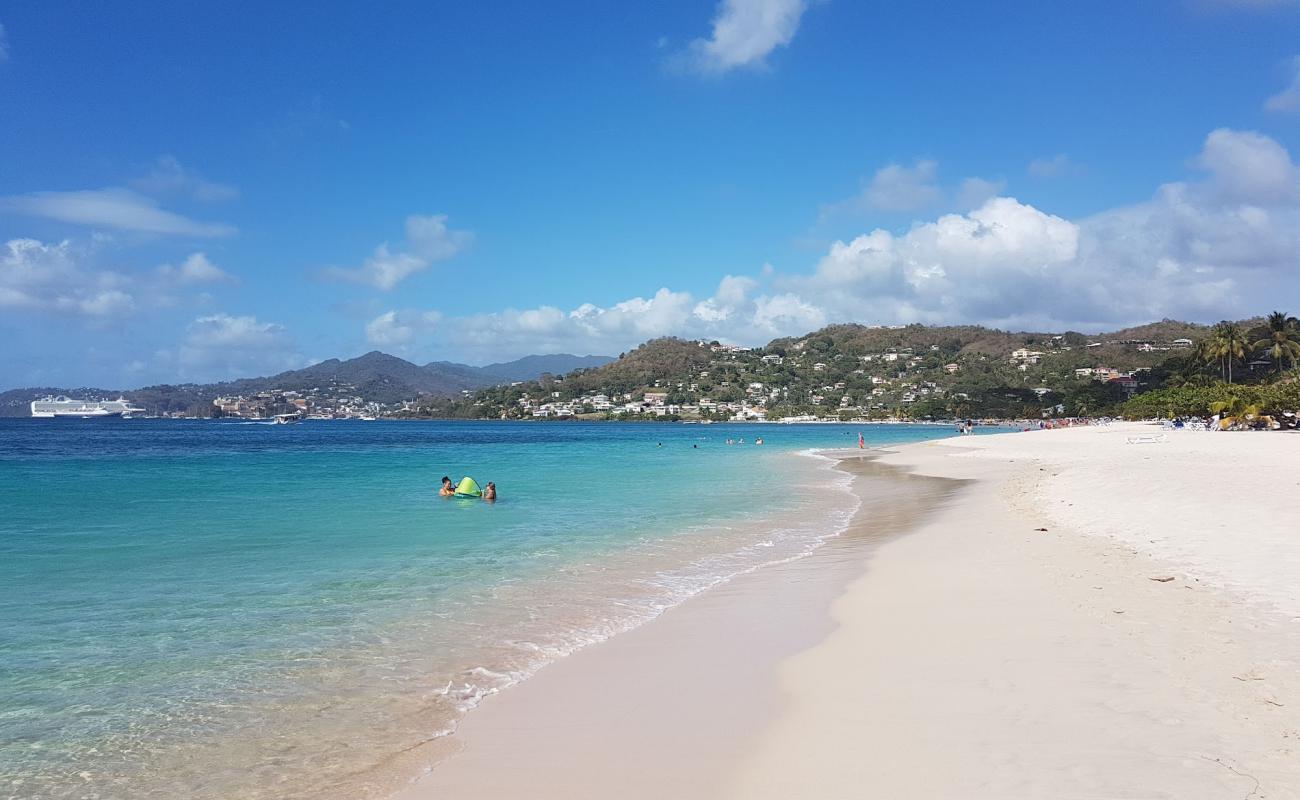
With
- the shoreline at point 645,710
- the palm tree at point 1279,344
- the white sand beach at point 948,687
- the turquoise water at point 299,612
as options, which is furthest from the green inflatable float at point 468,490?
the palm tree at point 1279,344

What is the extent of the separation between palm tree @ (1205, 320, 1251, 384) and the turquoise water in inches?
3119

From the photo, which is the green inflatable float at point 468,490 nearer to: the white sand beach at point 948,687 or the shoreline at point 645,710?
the white sand beach at point 948,687

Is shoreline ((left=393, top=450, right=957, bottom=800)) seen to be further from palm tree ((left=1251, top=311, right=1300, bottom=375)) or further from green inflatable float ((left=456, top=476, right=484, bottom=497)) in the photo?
palm tree ((left=1251, top=311, right=1300, bottom=375))

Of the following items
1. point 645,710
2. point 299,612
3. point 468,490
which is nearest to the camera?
point 645,710

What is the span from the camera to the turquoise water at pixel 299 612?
5473 mm

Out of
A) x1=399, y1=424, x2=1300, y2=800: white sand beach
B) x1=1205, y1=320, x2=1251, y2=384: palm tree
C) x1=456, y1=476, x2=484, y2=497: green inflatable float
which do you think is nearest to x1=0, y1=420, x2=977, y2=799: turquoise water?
x1=399, y1=424, x2=1300, y2=800: white sand beach

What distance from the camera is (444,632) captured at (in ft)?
28.4

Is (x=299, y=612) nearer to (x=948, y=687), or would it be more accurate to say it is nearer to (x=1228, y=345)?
(x=948, y=687)

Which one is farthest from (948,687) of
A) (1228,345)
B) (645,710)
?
(1228,345)

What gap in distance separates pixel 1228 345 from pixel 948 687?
3748 inches

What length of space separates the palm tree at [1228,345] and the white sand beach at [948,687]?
85638mm

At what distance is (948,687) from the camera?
6020mm

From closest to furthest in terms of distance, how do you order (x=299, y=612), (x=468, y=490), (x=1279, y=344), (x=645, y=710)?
(x=645, y=710) → (x=299, y=612) → (x=468, y=490) → (x=1279, y=344)

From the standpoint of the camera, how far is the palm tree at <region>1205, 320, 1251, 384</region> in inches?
3159
